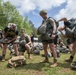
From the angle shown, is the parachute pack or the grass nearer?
the grass

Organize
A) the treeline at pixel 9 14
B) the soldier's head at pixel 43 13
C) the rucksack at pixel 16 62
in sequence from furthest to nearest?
the treeline at pixel 9 14
the rucksack at pixel 16 62
the soldier's head at pixel 43 13

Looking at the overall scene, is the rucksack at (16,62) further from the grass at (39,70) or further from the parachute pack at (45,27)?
the parachute pack at (45,27)

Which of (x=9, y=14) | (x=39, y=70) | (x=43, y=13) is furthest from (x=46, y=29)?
(x=9, y=14)

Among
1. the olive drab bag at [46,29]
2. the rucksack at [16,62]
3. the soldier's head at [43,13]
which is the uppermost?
the soldier's head at [43,13]

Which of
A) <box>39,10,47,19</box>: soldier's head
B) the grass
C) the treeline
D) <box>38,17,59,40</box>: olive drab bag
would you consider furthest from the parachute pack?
the treeline

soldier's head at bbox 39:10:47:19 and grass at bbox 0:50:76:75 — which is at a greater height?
soldier's head at bbox 39:10:47:19

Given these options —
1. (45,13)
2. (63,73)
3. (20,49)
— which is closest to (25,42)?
(20,49)

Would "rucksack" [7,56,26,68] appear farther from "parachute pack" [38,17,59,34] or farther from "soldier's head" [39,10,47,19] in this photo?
"soldier's head" [39,10,47,19]

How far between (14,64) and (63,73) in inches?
87.0

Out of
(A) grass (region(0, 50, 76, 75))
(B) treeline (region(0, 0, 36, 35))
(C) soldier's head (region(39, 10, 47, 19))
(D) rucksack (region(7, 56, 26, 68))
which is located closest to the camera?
(A) grass (region(0, 50, 76, 75))

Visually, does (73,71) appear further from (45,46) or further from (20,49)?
(20,49)

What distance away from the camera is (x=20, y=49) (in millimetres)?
11547

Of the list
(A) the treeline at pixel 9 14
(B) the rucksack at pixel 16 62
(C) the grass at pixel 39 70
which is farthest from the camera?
(A) the treeline at pixel 9 14

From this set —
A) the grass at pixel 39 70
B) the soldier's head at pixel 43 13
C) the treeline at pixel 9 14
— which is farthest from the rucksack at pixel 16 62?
the treeline at pixel 9 14
